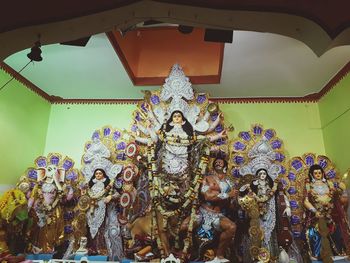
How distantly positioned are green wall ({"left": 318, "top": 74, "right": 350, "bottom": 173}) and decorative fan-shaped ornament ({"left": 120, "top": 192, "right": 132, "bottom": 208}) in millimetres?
3046

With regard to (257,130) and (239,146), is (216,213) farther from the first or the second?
(257,130)

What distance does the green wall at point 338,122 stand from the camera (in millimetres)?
4543

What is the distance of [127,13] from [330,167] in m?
3.76

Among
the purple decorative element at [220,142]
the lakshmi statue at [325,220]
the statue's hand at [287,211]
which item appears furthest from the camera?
the purple decorative element at [220,142]

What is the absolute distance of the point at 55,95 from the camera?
19.3ft

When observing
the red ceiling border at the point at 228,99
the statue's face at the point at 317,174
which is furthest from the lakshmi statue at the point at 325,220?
the red ceiling border at the point at 228,99

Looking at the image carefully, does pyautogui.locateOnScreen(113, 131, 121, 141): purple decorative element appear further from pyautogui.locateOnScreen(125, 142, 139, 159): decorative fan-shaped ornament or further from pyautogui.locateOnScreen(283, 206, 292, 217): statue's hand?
pyautogui.locateOnScreen(283, 206, 292, 217): statue's hand

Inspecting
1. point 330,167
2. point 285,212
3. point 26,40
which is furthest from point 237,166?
point 26,40

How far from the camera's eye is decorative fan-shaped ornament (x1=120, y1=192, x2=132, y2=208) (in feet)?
14.7

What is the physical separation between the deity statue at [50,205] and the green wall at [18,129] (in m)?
0.26

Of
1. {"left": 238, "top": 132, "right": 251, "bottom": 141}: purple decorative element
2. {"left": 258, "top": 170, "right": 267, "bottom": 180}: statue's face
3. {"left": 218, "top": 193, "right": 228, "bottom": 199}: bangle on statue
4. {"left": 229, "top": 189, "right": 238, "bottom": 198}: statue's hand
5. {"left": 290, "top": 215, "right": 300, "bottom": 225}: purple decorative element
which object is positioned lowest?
{"left": 290, "top": 215, "right": 300, "bottom": 225}: purple decorative element

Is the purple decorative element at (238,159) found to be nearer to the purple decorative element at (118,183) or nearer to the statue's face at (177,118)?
the statue's face at (177,118)

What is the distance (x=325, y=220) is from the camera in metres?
4.16

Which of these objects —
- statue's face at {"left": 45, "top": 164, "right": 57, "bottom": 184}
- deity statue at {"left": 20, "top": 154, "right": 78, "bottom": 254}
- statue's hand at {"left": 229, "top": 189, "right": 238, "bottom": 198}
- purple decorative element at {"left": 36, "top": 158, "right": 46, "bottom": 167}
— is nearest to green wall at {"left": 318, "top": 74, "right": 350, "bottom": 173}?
statue's hand at {"left": 229, "top": 189, "right": 238, "bottom": 198}
